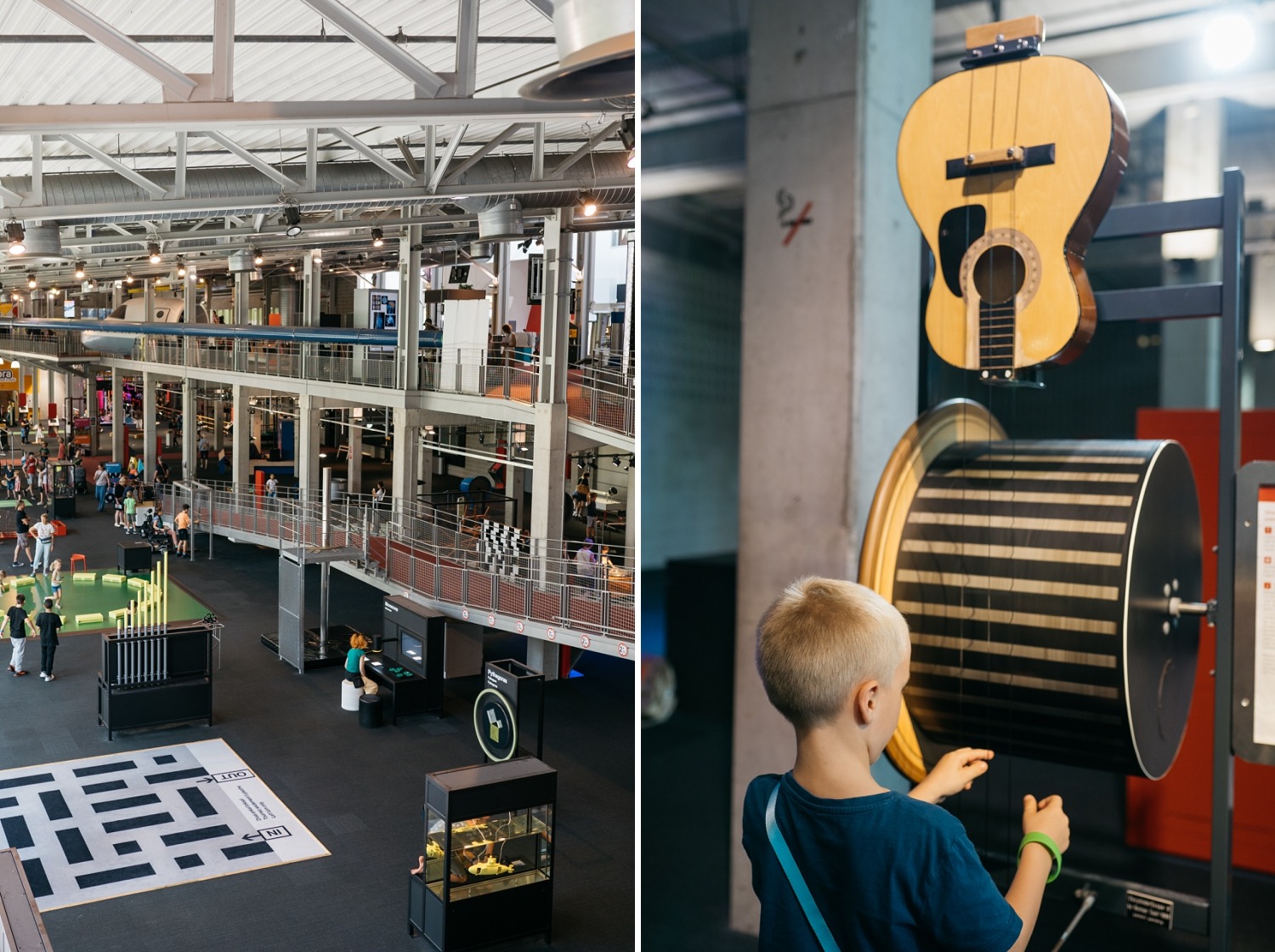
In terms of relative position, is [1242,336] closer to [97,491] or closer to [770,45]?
[770,45]

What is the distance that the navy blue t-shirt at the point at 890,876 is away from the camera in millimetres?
2033

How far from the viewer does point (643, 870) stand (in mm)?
3400

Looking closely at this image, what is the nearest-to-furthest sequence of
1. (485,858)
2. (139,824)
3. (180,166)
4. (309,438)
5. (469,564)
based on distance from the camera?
(485,858) < (139,824) < (180,166) < (469,564) < (309,438)

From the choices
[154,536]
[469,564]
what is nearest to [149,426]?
[154,536]

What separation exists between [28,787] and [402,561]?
7.04 m

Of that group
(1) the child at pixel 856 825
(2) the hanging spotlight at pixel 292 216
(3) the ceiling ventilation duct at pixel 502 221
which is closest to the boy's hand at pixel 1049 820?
(1) the child at pixel 856 825

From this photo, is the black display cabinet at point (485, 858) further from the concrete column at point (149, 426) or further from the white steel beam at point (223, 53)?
the concrete column at point (149, 426)

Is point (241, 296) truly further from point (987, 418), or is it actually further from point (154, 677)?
point (987, 418)

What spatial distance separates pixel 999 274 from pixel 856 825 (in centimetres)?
126

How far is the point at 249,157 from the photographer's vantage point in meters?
13.2

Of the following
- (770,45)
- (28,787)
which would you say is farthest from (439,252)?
(770,45)

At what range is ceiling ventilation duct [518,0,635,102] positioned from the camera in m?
2.00

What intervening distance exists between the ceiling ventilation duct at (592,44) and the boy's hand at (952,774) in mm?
1611

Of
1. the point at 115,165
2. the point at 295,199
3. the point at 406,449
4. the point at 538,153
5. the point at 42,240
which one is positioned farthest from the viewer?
the point at 406,449
